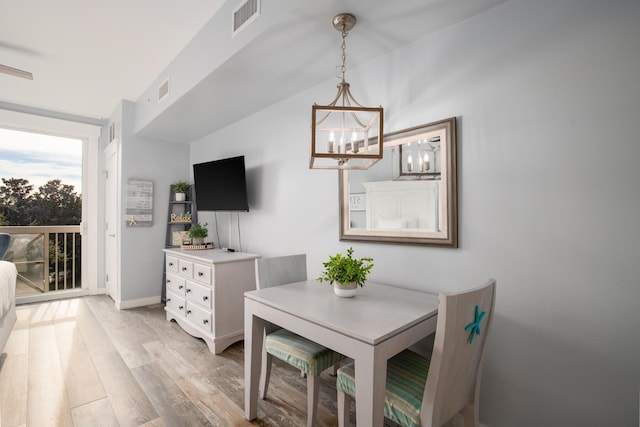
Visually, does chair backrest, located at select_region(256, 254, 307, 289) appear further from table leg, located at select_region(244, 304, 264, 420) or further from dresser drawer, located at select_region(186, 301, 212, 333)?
dresser drawer, located at select_region(186, 301, 212, 333)

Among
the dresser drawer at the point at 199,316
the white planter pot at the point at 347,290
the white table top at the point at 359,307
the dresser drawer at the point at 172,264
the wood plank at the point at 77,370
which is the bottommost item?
the wood plank at the point at 77,370

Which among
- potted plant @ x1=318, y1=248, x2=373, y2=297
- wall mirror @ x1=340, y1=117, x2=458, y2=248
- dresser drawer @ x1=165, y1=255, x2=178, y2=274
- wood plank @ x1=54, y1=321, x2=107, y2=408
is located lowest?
wood plank @ x1=54, y1=321, x2=107, y2=408

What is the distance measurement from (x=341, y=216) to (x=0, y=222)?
461 centimetres

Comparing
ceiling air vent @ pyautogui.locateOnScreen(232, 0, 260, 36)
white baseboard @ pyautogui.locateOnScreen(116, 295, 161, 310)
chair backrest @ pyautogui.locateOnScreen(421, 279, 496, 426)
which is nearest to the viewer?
chair backrest @ pyautogui.locateOnScreen(421, 279, 496, 426)

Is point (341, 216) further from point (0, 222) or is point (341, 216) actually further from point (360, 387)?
point (0, 222)

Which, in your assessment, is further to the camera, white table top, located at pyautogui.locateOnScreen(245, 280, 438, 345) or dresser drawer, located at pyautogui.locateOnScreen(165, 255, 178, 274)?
dresser drawer, located at pyautogui.locateOnScreen(165, 255, 178, 274)

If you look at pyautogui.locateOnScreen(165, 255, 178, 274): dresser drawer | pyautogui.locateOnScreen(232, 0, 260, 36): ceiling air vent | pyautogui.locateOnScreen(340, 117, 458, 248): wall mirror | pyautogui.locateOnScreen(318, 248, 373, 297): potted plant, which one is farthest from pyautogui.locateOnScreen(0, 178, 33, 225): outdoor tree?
pyautogui.locateOnScreen(318, 248, 373, 297): potted plant

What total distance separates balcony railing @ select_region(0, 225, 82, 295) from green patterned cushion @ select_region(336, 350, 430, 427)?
4.80 meters

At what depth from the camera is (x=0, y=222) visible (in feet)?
13.1

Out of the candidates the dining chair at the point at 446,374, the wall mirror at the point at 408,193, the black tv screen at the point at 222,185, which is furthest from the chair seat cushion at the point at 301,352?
the black tv screen at the point at 222,185

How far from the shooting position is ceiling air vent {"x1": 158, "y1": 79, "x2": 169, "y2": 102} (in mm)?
2990

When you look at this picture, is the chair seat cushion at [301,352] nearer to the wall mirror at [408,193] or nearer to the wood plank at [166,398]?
the wood plank at [166,398]

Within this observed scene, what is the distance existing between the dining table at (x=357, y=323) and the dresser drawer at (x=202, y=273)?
106 cm

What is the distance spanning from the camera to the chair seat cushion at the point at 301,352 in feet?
5.31
